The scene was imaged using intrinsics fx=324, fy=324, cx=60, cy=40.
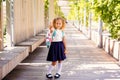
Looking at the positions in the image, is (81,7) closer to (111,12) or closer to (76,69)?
(111,12)

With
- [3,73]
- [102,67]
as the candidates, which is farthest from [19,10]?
[3,73]

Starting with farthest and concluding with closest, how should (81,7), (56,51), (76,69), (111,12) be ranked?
1. (81,7)
2. (111,12)
3. (76,69)
4. (56,51)

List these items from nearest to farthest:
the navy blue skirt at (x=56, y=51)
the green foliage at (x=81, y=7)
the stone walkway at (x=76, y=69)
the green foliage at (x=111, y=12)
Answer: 1. the navy blue skirt at (x=56, y=51)
2. the stone walkway at (x=76, y=69)
3. the green foliage at (x=111, y=12)
4. the green foliage at (x=81, y=7)

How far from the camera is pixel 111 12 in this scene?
11.3m

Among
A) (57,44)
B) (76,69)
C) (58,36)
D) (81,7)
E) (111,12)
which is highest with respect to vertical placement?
(81,7)

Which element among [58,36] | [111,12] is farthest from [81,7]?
[58,36]

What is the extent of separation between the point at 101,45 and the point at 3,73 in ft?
28.7

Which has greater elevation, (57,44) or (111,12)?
(111,12)

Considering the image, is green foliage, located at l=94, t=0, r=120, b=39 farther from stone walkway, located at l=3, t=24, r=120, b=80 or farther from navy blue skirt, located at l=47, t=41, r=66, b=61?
navy blue skirt, located at l=47, t=41, r=66, b=61

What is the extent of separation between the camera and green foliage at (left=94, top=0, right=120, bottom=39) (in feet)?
34.1

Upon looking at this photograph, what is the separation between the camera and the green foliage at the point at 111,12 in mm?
10393

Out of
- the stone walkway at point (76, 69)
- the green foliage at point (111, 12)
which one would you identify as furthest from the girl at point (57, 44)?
the green foliage at point (111, 12)

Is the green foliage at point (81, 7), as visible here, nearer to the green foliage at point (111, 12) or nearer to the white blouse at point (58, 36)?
the green foliage at point (111, 12)

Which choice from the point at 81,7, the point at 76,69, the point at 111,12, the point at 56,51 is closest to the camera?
the point at 56,51
